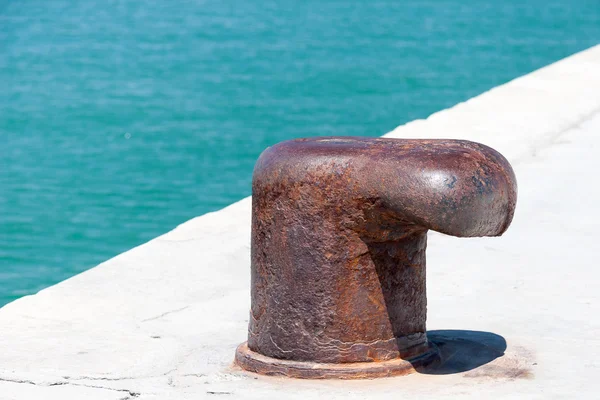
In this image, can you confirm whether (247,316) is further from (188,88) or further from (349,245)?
(188,88)

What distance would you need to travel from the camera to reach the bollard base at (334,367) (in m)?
3.54

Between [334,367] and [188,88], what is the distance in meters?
12.6

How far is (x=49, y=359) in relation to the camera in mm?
3848

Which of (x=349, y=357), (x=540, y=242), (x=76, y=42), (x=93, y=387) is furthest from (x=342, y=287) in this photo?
(x=76, y=42)

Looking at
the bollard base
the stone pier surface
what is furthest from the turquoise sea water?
the bollard base

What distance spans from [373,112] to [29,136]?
433cm

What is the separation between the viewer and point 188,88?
52.1ft

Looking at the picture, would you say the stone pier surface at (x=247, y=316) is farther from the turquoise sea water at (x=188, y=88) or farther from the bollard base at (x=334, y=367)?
the turquoise sea water at (x=188, y=88)

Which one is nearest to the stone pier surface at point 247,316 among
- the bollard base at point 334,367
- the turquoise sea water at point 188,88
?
the bollard base at point 334,367

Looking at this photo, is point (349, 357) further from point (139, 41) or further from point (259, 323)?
point (139, 41)

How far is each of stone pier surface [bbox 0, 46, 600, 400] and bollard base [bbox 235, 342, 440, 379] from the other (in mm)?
38

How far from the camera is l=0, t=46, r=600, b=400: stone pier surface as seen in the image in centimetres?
349

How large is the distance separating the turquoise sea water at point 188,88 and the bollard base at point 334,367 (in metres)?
4.61

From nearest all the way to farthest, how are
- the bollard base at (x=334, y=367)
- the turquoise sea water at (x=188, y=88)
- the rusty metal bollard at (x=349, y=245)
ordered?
1. the rusty metal bollard at (x=349, y=245)
2. the bollard base at (x=334, y=367)
3. the turquoise sea water at (x=188, y=88)
